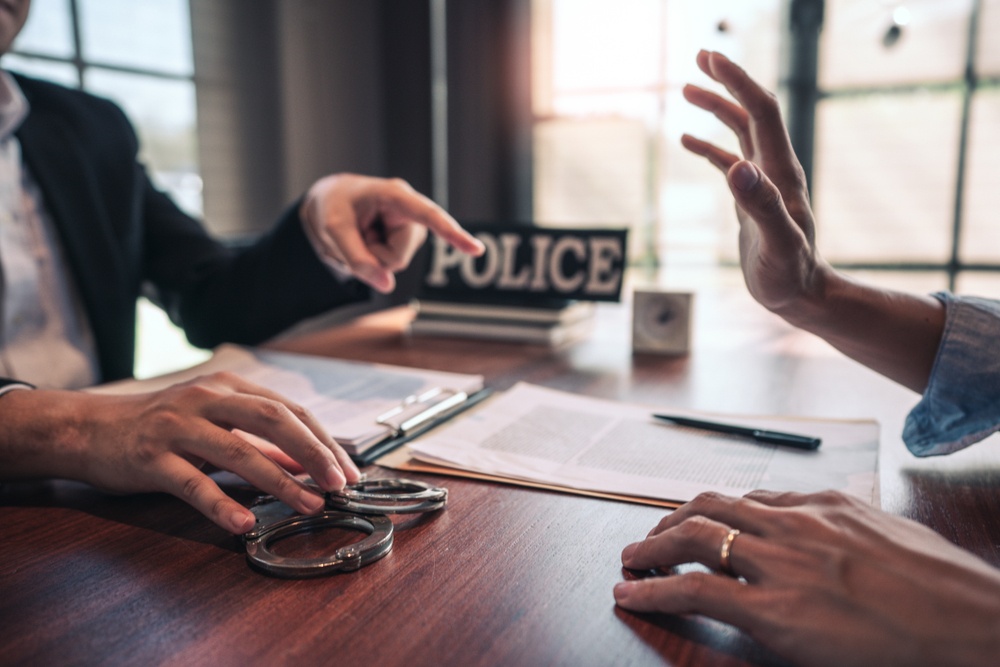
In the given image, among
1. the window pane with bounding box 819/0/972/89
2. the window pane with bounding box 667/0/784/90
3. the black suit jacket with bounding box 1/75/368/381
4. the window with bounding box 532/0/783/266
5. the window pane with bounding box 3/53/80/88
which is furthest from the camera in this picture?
the window with bounding box 532/0/783/266

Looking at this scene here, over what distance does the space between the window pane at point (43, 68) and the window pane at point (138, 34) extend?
79mm

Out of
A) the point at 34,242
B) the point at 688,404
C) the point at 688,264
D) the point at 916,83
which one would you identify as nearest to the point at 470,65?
the point at 688,264

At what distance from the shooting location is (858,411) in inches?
36.5

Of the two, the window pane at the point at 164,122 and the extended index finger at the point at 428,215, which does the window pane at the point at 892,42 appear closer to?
the extended index finger at the point at 428,215

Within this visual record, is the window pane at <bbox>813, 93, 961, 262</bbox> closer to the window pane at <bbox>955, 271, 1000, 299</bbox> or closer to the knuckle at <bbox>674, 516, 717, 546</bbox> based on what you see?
the window pane at <bbox>955, 271, 1000, 299</bbox>

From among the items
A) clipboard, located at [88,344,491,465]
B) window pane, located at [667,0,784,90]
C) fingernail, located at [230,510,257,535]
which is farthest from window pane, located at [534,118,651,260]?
fingernail, located at [230,510,257,535]

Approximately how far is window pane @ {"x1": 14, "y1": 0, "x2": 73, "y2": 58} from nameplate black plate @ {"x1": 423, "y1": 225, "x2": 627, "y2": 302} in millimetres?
1444

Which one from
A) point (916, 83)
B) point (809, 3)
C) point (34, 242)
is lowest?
point (34, 242)

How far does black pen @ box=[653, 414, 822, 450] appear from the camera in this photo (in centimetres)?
74

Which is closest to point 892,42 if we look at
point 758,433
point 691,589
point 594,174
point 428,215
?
point 594,174

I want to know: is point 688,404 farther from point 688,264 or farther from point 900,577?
point 688,264

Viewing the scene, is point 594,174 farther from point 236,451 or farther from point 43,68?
point 236,451

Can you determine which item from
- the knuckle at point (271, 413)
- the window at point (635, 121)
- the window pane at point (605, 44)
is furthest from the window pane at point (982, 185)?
the knuckle at point (271, 413)

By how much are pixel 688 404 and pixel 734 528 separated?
491 mm
